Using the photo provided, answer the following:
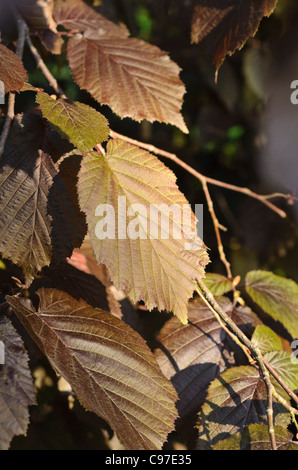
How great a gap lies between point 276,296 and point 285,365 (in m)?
0.18

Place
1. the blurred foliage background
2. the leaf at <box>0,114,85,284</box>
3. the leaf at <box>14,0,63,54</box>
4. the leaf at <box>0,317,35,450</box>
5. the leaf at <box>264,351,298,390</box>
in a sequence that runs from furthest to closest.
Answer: the blurred foliage background < the leaf at <box>14,0,63,54</box> < the leaf at <box>264,351,298,390</box> < the leaf at <box>0,114,85,284</box> < the leaf at <box>0,317,35,450</box>

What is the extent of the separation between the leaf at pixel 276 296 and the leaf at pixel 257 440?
0.27 meters

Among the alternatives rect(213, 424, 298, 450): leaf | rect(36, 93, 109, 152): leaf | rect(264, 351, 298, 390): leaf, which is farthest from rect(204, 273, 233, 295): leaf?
rect(36, 93, 109, 152): leaf

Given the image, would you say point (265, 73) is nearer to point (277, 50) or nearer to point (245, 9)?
point (277, 50)

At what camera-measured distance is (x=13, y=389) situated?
664 mm

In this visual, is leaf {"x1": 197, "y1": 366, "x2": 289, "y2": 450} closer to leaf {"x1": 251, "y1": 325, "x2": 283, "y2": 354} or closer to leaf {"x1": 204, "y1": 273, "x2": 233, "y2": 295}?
leaf {"x1": 251, "y1": 325, "x2": 283, "y2": 354}

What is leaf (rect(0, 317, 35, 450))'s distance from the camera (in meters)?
0.63

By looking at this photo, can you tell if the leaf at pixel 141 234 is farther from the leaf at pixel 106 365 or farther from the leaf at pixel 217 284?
the leaf at pixel 217 284

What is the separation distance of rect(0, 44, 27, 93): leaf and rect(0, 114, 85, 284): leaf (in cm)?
7

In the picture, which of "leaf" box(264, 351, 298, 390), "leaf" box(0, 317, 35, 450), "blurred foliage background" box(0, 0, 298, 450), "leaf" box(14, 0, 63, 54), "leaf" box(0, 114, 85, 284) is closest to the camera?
"leaf" box(0, 317, 35, 450)

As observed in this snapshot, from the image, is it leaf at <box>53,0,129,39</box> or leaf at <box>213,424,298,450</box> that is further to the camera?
leaf at <box>53,0,129,39</box>

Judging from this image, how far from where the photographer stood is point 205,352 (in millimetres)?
912

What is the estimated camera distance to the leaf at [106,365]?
0.68m

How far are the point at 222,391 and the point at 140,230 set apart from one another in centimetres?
33
